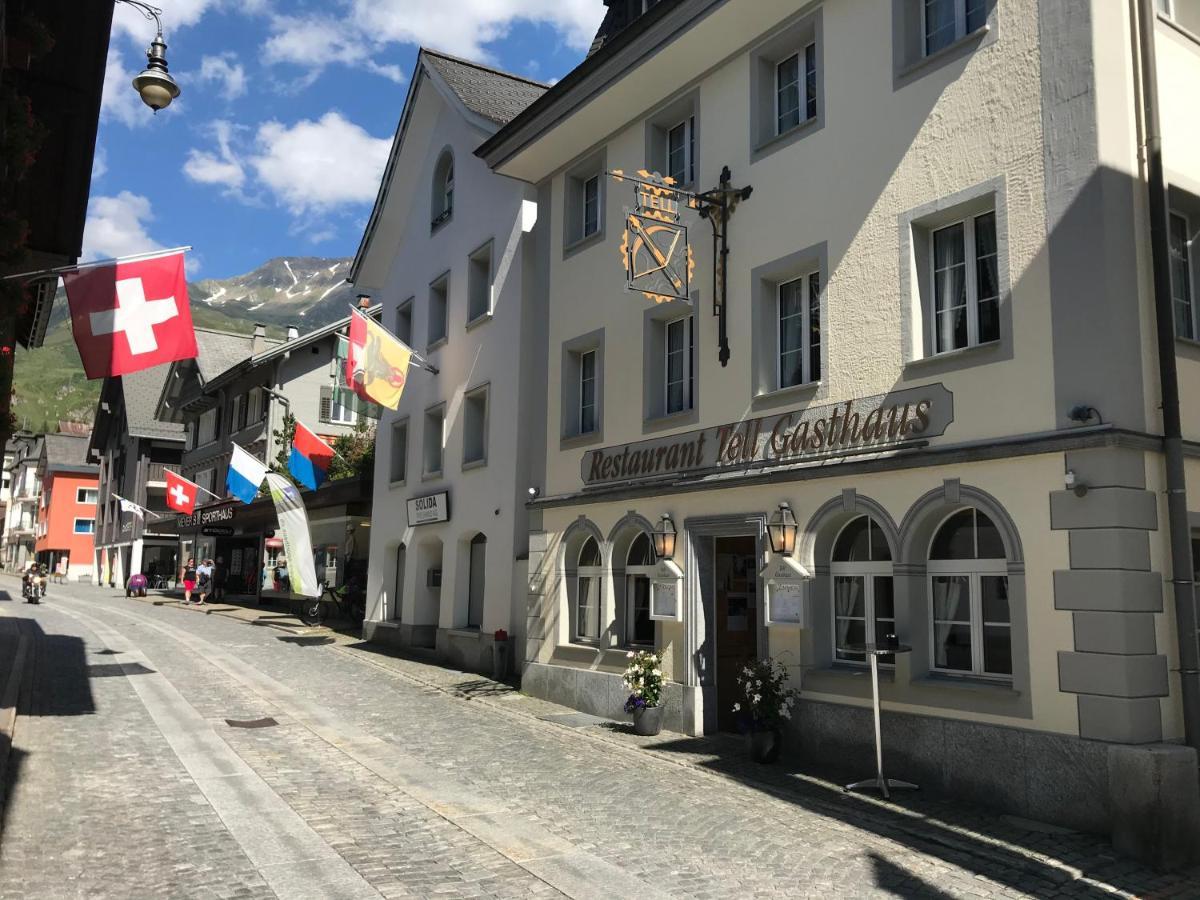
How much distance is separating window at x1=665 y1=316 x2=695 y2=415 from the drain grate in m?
6.69

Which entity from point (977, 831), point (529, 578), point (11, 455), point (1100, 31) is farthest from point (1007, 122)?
point (11, 455)

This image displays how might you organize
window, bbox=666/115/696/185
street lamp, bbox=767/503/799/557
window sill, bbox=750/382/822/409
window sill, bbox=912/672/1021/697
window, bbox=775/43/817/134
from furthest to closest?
1. window, bbox=666/115/696/185
2. window, bbox=775/43/817/134
3. window sill, bbox=750/382/822/409
4. street lamp, bbox=767/503/799/557
5. window sill, bbox=912/672/1021/697

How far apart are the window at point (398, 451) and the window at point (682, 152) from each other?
10882 mm

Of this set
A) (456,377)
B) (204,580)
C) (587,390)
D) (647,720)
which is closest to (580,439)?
(587,390)

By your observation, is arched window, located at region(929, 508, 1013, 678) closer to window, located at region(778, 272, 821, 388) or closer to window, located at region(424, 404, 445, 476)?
window, located at region(778, 272, 821, 388)

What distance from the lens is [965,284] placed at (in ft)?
33.3

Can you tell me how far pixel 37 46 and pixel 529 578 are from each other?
10309 millimetres

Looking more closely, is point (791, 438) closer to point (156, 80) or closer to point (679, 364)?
point (679, 364)

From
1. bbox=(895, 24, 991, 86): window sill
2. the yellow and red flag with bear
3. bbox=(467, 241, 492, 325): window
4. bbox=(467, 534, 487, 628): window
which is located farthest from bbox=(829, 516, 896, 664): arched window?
bbox=(467, 241, 492, 325): window

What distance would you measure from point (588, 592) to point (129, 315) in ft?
25.2

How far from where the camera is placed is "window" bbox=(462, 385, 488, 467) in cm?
2017

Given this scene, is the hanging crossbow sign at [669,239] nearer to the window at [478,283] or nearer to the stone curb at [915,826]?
the stone curb at [915,826]

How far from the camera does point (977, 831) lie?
8.32 metres

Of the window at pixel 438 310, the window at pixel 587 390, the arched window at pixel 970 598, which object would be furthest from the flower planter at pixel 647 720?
the window at pixel 438 310
